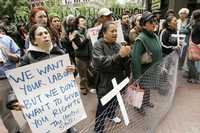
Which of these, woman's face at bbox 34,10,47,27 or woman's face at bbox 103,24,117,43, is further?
woman's face at bbox 34,10,47,27

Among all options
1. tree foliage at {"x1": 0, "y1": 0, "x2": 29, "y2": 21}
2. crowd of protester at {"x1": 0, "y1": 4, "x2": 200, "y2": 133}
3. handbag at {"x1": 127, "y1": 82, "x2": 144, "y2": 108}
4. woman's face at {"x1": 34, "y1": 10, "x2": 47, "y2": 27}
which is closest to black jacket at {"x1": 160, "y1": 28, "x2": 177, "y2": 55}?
crowd of protester at {"x1": 0, "y1": 4, "x2": 200, "y2": 133}

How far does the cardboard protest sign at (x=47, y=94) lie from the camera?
10.2ft

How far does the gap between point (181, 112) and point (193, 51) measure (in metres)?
2.09

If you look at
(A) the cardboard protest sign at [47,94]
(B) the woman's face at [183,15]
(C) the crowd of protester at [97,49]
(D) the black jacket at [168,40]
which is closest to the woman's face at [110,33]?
(C) the crowd of protester at [97,49]

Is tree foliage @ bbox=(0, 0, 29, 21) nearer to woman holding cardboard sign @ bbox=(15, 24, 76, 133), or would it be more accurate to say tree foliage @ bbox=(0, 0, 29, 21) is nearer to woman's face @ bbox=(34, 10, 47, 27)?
woman's face @ bbox=(34, 10, 47, 27)

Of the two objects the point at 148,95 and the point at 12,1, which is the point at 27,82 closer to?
the point at 148,95

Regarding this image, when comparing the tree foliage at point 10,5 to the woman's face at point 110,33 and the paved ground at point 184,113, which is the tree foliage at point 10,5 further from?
the woman's face at point 110,33

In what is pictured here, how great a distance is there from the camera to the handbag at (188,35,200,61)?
7375 mm

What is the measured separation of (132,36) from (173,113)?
162cm

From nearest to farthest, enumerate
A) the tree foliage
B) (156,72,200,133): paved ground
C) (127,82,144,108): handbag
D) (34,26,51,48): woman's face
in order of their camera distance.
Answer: (34,26,51,48): woman's face → (127,82,144,108): handbag → (156,72,200,133): paved ground → the tree foliage

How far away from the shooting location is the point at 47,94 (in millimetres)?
3311

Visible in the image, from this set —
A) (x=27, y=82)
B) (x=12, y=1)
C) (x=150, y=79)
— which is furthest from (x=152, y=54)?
(x=12, y=1)

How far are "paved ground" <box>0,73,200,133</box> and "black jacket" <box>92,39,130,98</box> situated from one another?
1.20 meters

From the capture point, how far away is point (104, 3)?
15.6m
